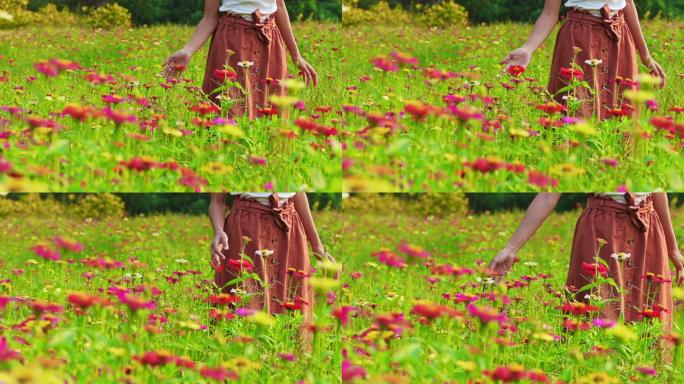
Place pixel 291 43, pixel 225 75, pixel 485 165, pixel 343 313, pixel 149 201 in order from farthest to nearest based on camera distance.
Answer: pixel 149 201, pixel 291 43, pixel 225 75, pixel 343 313, pixel 485 165

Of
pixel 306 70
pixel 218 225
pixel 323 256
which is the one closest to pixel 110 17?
pixel 306 70

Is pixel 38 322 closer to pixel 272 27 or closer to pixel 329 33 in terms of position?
pixel 272 27

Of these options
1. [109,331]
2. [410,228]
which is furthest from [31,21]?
[410,228]

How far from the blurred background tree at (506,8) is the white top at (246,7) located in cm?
96

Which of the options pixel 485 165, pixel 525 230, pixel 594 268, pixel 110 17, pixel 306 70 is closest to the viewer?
pixel 485 165

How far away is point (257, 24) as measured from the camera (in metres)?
5.86

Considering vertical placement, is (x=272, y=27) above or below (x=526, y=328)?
above

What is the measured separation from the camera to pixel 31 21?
6.66m

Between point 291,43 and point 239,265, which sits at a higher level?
point 291,43

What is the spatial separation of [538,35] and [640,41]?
51 centimetres

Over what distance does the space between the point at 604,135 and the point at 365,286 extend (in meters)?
1.43

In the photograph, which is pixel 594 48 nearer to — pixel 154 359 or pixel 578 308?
pixel 578 308

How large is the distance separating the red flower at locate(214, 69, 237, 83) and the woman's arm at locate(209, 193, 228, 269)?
0.56 m

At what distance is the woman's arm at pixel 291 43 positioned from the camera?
596 centimetres
